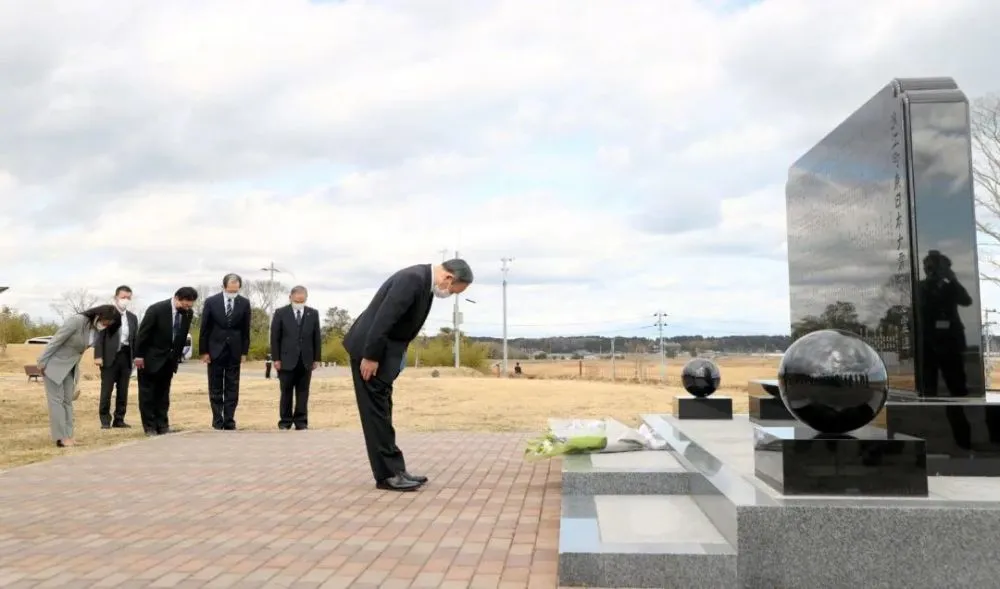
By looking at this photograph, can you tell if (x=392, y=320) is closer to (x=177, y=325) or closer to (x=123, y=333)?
(x=177, y=325)

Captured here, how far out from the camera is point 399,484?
237 inches

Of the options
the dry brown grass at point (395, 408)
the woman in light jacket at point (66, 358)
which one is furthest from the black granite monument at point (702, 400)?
the woman in light jacket at point (66, 358)

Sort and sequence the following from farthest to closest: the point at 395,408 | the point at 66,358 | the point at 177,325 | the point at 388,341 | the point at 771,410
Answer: the point at 395,408, the point at 177,325, the point at 66,358, the point at 771,410, the point at 388,341

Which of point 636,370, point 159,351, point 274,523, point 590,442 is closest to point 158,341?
point 159,351

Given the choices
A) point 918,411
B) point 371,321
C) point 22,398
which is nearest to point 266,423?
point 371,321

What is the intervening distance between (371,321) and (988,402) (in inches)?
160

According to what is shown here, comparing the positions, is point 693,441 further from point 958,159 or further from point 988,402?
point 958,159

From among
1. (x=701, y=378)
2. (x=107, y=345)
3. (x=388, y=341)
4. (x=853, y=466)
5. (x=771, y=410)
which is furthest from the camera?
(x=107, y=345)

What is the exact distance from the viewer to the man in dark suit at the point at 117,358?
450 inches

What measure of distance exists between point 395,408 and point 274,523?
12088 mm

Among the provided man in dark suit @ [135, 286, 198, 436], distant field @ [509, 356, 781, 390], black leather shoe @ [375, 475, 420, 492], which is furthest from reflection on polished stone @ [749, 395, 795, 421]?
distant field @ [509, 356, 781, 390]

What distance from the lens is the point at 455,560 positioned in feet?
13.4

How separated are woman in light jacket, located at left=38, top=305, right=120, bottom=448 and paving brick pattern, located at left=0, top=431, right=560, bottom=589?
43.8 inches

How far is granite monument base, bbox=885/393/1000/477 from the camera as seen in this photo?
4.83 m
